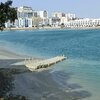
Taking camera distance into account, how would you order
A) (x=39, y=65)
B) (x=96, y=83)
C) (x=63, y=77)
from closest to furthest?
(x=96, y=83) < (x=63, y=77) < (x=39, y=65)

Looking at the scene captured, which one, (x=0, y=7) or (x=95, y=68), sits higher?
(x=0, y=7)

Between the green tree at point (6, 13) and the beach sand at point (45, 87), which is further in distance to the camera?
the beach sand at point (45, 87)

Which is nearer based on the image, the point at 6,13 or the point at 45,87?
the point at 6,13

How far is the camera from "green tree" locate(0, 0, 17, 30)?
19.6 meters

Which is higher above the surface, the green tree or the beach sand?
the green tree

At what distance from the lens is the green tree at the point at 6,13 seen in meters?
19.6

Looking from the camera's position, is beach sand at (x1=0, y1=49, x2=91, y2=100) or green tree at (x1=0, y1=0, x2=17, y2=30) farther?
beach sand at (x1=0, y1=49, x2=91, y2=100)

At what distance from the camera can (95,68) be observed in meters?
41.3

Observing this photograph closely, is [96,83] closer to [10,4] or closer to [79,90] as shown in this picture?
[79,90]

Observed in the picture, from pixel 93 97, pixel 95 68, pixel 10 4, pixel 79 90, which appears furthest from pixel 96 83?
pixel 10 4

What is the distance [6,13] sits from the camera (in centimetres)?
1998

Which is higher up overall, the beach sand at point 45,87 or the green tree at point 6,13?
the green tree at point 6,13

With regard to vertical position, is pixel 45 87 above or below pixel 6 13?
below

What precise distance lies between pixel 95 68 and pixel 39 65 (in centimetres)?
603
